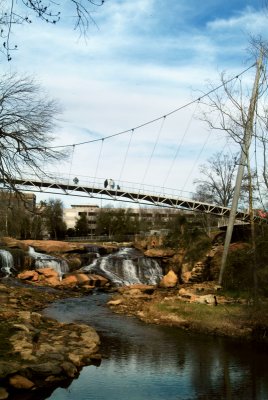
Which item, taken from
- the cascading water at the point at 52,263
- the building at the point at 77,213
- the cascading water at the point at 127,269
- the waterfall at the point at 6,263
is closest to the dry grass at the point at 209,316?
the cascading water at the point at 127,269

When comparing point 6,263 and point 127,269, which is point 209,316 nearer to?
point 127,269

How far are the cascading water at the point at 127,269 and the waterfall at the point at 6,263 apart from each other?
4.73 m

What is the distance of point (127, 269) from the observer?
29.8 metres

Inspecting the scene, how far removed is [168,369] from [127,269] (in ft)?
65.9

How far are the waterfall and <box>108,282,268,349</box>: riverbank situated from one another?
369 inches

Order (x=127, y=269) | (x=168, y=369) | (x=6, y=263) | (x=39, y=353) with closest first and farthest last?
(x=39, y=353) → (x=168, y=369) → (x=6, y=263) → (x=127, y=269)

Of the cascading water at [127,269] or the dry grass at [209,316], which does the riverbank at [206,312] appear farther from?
the cascading water at [127,269]

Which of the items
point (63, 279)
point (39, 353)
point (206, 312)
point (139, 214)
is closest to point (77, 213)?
point (139, 214)

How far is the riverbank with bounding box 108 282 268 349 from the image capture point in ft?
44.0

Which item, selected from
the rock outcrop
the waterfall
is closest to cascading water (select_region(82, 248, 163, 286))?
the rock outcrop

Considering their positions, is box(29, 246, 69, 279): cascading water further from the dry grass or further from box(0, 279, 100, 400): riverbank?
box(0, 279, 100, 400): riverbank

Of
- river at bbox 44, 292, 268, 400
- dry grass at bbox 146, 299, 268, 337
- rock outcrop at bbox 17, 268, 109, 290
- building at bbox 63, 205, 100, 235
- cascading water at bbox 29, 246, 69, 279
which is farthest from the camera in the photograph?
building at bbox 63, 205, 100, 235

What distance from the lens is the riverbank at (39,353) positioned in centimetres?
809

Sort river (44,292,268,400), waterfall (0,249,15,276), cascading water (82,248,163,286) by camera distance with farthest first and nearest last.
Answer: cascading water (82,248,163,286)
waterfall (0,249,15,276)
river (44,292,268,400)
